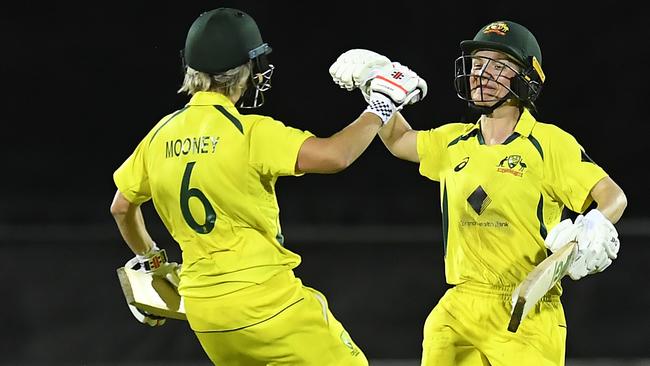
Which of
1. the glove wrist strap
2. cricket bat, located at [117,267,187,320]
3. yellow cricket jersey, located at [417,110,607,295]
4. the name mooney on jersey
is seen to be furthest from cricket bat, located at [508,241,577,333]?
cricket bat, located at [117,267,187,320]

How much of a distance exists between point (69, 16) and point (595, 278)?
10.9 feet

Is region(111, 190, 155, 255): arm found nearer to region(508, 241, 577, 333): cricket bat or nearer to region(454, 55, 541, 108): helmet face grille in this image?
region(454, 55, 541, 108): helmet face grille

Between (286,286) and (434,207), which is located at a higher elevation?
(286,286)

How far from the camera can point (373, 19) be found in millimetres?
6469

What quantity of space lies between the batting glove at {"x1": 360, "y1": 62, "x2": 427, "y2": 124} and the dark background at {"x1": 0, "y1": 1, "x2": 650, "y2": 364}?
3.01m

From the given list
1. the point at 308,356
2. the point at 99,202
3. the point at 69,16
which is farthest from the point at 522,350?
the point at 69,16

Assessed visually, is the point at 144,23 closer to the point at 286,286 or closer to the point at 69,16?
the point at 69,16

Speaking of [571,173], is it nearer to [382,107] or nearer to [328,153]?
[382,107]

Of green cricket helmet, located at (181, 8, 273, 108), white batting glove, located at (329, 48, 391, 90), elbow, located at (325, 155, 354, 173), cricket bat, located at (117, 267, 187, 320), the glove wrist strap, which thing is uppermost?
green cricket helmet, located at (181, 8, 273, 108)

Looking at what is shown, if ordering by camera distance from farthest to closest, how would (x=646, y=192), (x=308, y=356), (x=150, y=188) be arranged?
(x=646, y=192) → (x=150, y=188) → (x=308, y=356)

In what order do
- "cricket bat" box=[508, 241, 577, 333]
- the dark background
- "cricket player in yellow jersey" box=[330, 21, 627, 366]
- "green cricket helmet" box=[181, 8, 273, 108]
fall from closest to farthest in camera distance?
"cricket bat" box=[508, 241, 577, 333] → "green cricket helmet" box=[181, 8, 273, 108] → "cricket player in yellow jersey" box=[330, 21, 627, 366] → the dark background

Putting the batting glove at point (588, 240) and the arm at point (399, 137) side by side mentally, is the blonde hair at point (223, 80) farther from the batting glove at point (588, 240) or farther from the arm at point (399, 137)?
the batting glove at point (588, 240)

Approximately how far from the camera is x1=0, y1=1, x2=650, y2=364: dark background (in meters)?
6.24

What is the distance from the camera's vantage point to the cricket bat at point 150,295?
3.13 m
